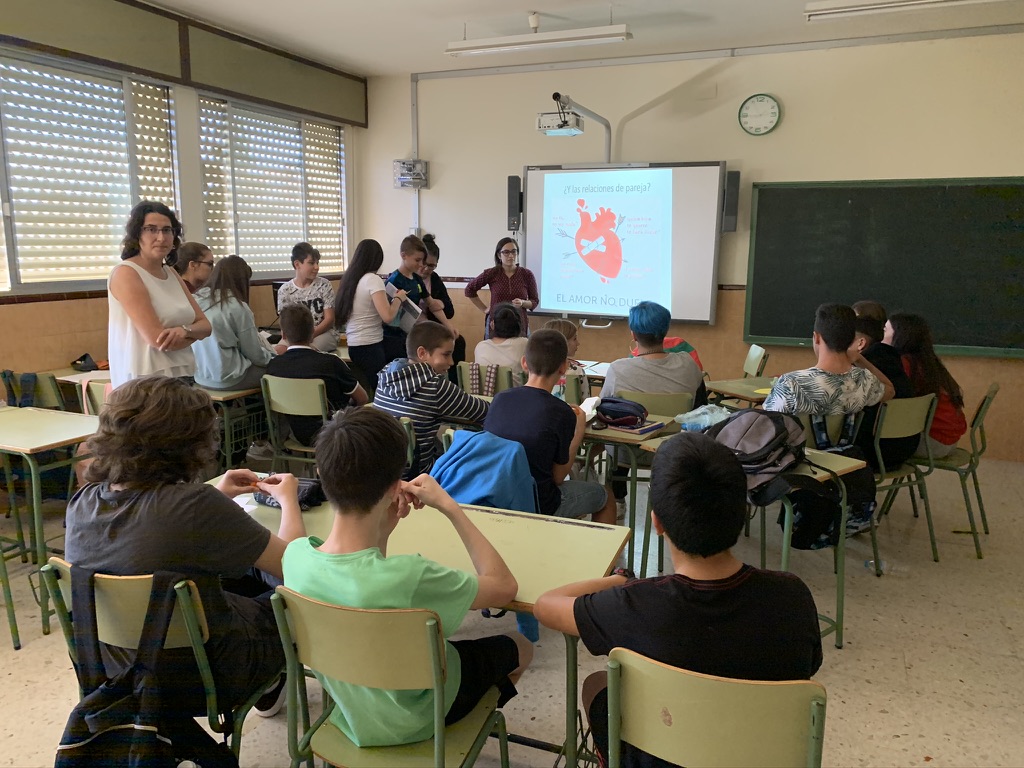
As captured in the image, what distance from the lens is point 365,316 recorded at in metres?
4.71

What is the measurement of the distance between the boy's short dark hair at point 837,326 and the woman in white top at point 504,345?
1464 millimetres

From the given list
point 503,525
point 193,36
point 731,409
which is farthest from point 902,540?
point 193,36

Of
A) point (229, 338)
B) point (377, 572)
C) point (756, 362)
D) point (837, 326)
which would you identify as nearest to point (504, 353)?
point (229, 338)

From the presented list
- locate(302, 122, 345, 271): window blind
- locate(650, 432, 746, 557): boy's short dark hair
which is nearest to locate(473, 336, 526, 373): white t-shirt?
locate(650, 432, 746, 557): boy's short dark hair

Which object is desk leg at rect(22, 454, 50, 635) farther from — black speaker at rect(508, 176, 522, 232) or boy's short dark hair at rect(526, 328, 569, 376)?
black speaker at rect(508, 176, 522, 232)

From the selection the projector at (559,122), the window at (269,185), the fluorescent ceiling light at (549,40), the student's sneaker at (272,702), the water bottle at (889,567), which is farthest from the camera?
the window at (269,185)

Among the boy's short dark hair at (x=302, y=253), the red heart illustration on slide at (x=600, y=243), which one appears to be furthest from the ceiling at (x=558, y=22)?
the boy's short dark hair at (x=302, y=253)

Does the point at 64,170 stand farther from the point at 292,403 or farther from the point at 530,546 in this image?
the point at 530,546

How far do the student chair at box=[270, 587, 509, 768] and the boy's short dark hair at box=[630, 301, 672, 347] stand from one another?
87.6 inches

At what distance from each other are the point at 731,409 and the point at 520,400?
1.49m

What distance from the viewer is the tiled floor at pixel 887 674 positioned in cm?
213

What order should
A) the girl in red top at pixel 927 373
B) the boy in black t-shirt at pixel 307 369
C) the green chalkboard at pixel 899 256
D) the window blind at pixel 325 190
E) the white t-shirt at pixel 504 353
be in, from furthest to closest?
the window blind at pixel 325 190 → the green chalkboard at pixel 899 256 → the white t-shirt at pixel 504 353 → the boy in black t-shirt at pixel 307 369 → the girl in red top at pixel 927 373

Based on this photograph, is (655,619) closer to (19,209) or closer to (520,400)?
(520,400)

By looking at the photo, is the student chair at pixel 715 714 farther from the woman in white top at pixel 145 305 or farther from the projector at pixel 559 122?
the projector at pixel 559 122
